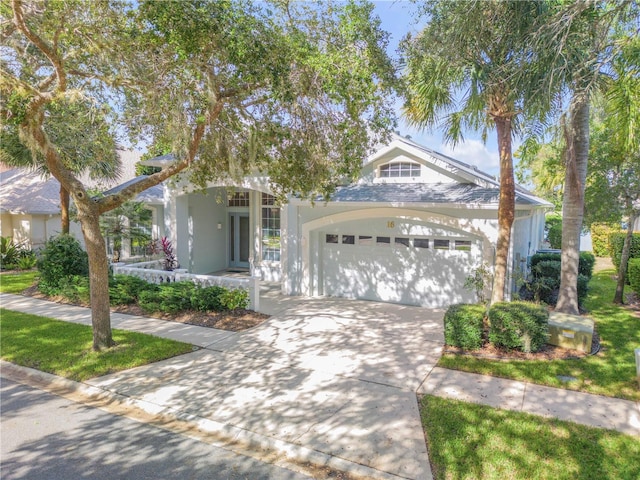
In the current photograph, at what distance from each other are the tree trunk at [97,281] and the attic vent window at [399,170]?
8.33m

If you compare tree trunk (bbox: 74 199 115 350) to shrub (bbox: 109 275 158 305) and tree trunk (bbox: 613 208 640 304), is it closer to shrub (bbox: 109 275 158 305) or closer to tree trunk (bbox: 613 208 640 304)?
shrub (bbox: 109 275 158 305)

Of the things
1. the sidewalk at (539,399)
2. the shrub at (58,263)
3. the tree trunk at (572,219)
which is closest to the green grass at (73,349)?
the shrub at (58,263)

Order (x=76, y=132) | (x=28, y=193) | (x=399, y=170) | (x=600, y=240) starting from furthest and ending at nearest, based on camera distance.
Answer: (x=600, y=240)
(x=28, y=193)
(x=399, y=170)
(x=76, y=132)

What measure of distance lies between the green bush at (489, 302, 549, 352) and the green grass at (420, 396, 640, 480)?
234 cm

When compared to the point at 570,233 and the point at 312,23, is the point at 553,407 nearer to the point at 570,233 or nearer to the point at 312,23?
the point at 570,233

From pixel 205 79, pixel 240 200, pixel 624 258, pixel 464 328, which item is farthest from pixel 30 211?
pixel 624 258

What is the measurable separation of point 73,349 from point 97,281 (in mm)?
1442

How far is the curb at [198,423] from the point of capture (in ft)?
14.7

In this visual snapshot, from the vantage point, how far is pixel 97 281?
7742 millimetres

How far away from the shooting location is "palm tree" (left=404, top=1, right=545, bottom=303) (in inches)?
279

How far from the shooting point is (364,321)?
989 centimetres

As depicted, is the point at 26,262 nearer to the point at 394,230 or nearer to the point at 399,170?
the point at 394,230

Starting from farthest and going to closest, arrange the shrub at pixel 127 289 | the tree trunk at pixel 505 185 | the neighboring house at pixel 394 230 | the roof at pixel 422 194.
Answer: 1. the shrub at pixel 127 289
2. the neighboring house at pixel 394 230
3. the roof at pixel 422 194
4. the tree trunk at pixel 505 185

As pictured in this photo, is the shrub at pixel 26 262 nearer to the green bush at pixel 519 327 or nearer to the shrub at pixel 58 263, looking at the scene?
the shrub at pixel 58 263
